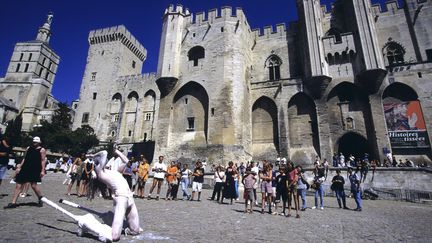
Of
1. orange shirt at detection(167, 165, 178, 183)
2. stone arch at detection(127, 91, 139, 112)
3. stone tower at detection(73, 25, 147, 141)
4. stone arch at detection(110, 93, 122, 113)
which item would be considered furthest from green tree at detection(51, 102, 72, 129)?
orange shirt at detection(167, 165, 178, 183)

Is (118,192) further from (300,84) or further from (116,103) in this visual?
(116,103)

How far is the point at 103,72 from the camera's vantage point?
36438 mm

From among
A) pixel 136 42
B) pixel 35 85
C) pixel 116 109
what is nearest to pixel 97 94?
pixel 116 109

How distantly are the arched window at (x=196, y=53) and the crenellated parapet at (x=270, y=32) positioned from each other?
6.69 meters

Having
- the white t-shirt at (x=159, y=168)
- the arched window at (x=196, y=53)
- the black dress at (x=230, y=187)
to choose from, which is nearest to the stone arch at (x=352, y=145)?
the black dress at (x=230, y=187)

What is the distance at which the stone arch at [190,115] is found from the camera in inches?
768

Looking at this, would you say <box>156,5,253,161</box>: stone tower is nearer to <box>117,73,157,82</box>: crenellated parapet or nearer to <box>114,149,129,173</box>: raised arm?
<box>117,73,157,82</box>: crenellated parapet

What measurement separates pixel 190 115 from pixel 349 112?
40.5ft

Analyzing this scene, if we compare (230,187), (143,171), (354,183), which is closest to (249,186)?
(230,187)

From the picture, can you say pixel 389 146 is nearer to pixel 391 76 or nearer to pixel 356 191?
pixel 391 76

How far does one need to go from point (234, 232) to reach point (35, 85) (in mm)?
57511

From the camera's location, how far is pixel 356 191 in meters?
8.68

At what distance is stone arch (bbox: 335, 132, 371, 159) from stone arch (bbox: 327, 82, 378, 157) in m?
0.29

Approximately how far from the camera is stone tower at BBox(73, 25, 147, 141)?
1350 inches
